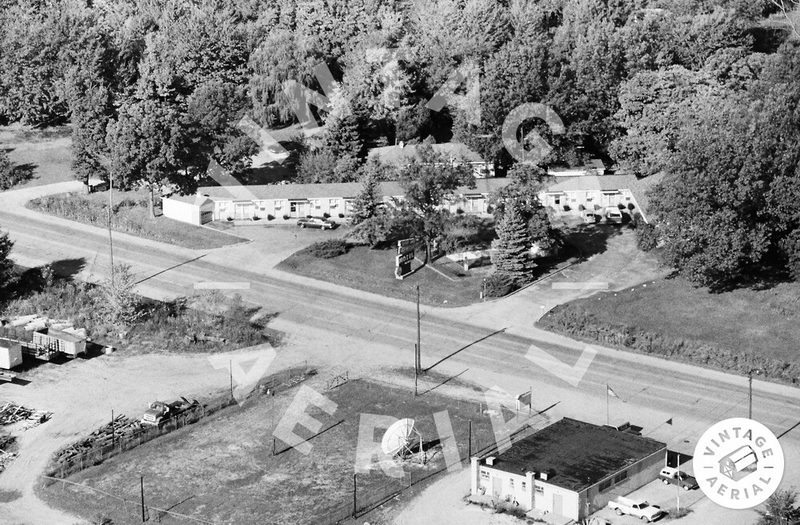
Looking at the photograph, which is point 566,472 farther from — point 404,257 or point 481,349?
point 404,257

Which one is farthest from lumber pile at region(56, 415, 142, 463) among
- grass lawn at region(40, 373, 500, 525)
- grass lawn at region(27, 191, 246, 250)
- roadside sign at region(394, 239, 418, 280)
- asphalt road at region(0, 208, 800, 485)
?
grass lawn at region(27, 191, 246, 250)

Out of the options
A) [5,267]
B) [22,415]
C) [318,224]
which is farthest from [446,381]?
[5,267]

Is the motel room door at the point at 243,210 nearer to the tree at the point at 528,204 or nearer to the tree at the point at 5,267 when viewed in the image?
the tree at the point at 5,267

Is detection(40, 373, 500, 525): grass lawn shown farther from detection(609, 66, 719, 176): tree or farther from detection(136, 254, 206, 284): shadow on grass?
detection(609, 66, 719, 176): tree

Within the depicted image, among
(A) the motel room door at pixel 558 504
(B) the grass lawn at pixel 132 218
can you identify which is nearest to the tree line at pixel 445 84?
(B) the grass lawn at pixel 132 218

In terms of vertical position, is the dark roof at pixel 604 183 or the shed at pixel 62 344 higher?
the dark roof at pixel 604 183

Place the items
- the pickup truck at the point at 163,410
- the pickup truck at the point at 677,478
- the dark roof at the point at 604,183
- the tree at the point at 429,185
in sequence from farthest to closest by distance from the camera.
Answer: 1. the dark roof at the point at 604,183
2. the tree at the point at 429,185
3. the pickup truck at the point at 163,410
4. the pickup truck at the point at 677,478
